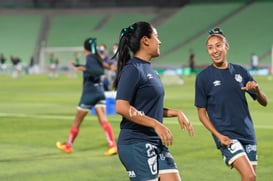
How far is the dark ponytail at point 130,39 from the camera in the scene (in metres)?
6.27

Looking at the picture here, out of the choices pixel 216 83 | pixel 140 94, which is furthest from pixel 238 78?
pixel 140 94

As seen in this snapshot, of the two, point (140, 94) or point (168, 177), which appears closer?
point (140, 94)

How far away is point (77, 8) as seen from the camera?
80625 millimetres

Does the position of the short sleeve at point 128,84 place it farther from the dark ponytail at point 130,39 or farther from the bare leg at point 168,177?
the bare leg at point 168,177

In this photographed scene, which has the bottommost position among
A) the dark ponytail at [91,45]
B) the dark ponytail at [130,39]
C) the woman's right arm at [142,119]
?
the dark ponytail at [91,45]

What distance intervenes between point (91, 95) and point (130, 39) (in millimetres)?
7158

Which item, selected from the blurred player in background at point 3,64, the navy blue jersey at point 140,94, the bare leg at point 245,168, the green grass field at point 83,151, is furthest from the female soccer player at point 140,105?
the blurred player in background at point 3,64

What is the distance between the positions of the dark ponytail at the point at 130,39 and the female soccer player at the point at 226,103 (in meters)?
1.26

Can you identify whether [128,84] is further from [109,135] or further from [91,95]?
[91,95]

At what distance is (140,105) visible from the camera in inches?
245

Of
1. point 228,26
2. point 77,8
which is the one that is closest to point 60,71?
point 77,8

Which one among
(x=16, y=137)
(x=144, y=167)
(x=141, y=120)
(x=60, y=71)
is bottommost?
(x=60, y=71)

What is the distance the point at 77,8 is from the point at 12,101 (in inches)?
2116

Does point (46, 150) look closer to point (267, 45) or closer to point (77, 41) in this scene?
point (267, 45)
